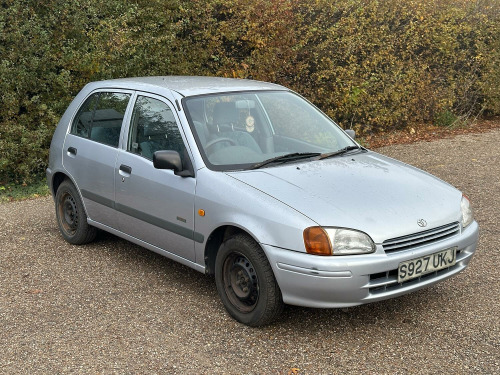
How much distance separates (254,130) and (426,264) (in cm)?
177

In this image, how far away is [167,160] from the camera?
5020 millimetres

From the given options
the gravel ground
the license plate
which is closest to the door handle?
the gravel ground

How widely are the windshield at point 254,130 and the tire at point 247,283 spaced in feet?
2.22

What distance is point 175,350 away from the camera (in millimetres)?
4438

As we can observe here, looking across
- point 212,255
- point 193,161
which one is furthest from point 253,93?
point 212,255

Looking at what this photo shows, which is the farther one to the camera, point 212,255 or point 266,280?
point 212,255

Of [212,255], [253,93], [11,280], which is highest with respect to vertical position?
[253,93]

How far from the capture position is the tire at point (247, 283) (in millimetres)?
4516

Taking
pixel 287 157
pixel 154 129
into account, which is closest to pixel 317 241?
pixel 287 157

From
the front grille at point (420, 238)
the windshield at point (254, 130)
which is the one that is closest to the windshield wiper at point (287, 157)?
the windshield at point (254, 130)

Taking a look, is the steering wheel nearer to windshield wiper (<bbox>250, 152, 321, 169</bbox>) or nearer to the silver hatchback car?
the silver hatchback car

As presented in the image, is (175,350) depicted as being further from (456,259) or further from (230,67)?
(230,67)

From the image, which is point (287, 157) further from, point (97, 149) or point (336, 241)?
point (97, 149)

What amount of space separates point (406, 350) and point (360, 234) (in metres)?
0.80
